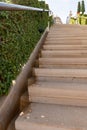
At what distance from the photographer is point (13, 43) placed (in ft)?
10.3

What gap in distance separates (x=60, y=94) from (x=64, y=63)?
0.92m

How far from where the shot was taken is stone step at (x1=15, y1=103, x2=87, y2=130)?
5.00 feet

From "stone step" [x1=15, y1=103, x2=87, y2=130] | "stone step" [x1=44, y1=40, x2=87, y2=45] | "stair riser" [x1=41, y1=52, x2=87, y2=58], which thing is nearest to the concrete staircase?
"stone step" [x1=15, y1=103, x2=87, y2=130]

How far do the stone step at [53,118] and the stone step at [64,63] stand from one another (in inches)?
39.3

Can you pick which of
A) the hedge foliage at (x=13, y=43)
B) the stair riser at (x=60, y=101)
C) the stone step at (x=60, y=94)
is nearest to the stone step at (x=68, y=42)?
the hedge foliage at (x=13, y=43)

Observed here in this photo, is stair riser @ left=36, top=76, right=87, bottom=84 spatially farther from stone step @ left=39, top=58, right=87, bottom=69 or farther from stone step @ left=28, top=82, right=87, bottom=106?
stone step @ left=39, top=58, right=87, bottom=69

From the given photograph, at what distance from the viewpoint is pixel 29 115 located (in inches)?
65.9

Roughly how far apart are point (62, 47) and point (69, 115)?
6.59 feet

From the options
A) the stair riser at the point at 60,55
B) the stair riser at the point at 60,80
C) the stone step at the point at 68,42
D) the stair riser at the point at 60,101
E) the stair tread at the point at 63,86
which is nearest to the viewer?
the stair riser at the point at 60,101

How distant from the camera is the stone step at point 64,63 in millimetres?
2709

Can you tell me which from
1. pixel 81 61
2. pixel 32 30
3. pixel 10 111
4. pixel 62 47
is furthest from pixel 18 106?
pixel 32 30

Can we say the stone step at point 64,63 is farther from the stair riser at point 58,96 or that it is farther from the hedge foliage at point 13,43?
the stair riser at point 58,96

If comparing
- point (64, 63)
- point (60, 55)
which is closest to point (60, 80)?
point (64, 63)

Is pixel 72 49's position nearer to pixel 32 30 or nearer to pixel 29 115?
pixel 32 30
